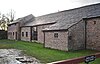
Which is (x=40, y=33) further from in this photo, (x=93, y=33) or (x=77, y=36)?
(x=93, y=33)

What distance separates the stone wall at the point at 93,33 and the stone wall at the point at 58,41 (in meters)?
3.33

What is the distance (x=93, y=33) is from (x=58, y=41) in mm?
4598

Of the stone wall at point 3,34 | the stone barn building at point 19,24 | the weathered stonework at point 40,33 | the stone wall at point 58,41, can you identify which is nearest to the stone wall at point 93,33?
the stone wall at point 58,41

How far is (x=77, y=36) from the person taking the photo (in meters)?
20.6

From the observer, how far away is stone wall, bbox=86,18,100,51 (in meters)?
19.8

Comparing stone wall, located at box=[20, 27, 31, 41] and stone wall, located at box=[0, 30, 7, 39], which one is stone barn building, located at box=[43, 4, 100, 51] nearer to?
stone wall, located at box=[20, 27, 31, 41]

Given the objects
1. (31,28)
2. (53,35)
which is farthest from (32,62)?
(31,28)

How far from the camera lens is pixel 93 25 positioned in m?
20.6

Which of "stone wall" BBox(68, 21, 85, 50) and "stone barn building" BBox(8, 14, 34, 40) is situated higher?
"stone barn building" BBox(8, 14, 34, 40)

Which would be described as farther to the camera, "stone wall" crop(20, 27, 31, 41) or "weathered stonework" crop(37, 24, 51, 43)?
"stone wall" crop(20, 27, 31, 41)

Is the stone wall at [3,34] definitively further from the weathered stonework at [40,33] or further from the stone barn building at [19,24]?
the weathered stonework at [40,33]

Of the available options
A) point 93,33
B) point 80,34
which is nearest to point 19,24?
point 80,34

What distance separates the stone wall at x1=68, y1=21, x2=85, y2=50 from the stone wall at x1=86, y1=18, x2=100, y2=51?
2.15 feet

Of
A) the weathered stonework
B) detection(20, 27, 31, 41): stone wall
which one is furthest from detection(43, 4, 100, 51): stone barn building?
detection(20, 27, 31, 41): stone wall
